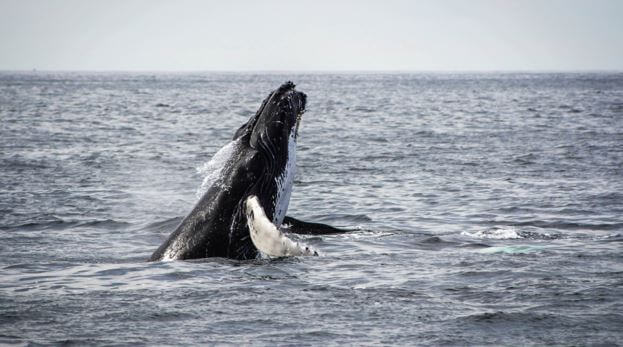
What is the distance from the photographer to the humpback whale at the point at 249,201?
11102mm

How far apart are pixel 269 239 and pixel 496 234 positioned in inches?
206

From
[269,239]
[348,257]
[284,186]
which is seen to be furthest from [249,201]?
[348,257]

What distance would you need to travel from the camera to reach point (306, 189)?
66.7 feet

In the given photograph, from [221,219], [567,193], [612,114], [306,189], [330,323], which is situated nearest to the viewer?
[330,323]

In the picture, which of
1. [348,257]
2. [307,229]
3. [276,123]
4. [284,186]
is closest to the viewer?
[348,257]

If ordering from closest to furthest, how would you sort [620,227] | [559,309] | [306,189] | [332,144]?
[559,309] < [620,227] < [306,189] < [332,144]

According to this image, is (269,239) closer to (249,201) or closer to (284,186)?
(249,201)

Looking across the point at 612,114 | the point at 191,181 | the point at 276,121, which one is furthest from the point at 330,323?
the point at 612,114

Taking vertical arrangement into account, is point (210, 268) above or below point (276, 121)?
below

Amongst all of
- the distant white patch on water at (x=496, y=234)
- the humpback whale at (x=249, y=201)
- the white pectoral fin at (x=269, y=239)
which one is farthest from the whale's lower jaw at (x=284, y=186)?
the distant white patch on water at (x=496, y=234)

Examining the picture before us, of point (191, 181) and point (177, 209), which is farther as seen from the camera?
point (191, 181)

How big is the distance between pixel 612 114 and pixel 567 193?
3260 centimetres

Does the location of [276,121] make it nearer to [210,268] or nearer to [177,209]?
[210,268]

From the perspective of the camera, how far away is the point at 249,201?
10.9 m
